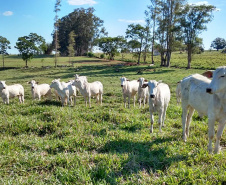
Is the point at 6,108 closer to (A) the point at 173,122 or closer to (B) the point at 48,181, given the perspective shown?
(B) the point at 48,181

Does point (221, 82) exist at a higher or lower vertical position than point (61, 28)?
lower

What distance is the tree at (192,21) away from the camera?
42875mm

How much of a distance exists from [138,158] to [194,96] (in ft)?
9.78

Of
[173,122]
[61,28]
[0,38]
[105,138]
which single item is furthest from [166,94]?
[61,28]

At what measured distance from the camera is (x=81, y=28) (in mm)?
92688

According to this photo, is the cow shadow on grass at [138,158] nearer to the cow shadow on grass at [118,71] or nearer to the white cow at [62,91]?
the white cow at [62,91]

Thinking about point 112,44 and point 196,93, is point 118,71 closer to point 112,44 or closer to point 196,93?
point 112,44

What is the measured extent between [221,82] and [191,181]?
2629 millimetres

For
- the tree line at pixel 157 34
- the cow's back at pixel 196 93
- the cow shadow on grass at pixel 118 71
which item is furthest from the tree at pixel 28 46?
the cow's back at pixel 196 93

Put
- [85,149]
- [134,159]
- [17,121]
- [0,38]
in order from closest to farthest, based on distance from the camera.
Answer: [134,159] < [85,149] < [17,121] < [0,38]

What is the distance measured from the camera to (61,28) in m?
96.5

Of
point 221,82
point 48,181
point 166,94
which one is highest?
point 221,82

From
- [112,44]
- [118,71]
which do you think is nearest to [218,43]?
[112,44]

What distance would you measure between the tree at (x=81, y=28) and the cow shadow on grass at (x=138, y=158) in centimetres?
9183
